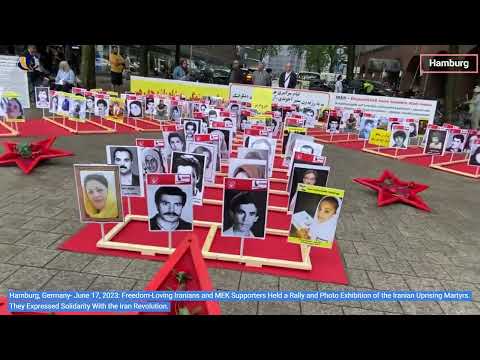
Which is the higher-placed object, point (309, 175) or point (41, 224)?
point (309, 175)

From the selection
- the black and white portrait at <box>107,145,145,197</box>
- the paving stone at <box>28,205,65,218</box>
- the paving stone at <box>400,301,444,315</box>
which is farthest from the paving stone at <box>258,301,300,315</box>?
the paving stone at <box>28,205,65,218</box>

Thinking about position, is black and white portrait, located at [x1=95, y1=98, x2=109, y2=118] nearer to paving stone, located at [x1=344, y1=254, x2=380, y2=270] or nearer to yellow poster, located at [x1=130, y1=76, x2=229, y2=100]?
yellow poster, located at [x1=130, y1=76, x2=229, y2=100]

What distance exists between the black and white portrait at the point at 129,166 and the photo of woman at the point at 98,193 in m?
0.52

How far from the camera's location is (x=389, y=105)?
36.6 ft

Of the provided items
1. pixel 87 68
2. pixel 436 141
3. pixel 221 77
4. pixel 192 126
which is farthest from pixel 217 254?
pixel 221 77

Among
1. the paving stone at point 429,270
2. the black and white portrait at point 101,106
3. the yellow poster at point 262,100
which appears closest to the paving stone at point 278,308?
the paving stone at point 429,270

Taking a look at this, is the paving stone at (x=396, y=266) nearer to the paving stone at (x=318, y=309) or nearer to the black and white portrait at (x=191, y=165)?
the paving stone at (x=318, y=309)

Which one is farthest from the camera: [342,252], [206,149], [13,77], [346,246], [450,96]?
[450,96]

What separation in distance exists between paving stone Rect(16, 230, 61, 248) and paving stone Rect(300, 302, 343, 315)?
2.22 metres

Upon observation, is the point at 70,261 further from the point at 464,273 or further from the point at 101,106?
the point at 101,106

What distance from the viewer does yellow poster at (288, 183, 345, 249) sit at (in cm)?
287

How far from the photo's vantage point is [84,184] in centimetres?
287

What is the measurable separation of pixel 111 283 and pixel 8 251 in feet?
3.34

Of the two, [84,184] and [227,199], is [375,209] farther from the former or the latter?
[84,184]
